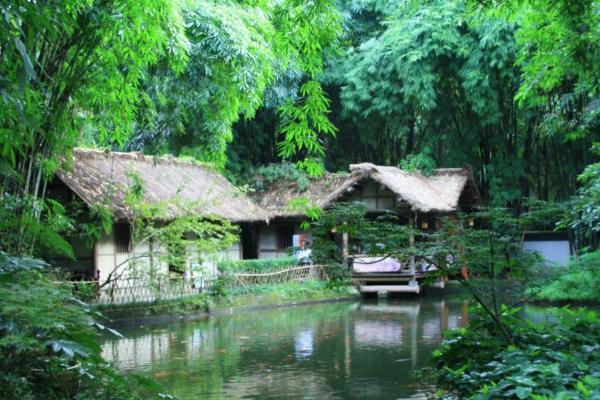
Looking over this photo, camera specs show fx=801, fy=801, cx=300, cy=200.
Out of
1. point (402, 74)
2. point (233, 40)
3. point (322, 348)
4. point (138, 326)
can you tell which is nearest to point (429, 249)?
point (322, 348)

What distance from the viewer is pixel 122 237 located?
19.8 meters

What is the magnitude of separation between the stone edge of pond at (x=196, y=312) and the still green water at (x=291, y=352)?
1.34ft

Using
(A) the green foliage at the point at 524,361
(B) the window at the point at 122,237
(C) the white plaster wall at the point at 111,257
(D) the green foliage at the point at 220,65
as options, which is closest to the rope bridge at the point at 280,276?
(C) the white plaster wall at the point at 111,257

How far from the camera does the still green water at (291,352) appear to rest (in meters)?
9.21

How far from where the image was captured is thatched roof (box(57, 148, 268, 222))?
58.3 ft

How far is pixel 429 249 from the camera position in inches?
293

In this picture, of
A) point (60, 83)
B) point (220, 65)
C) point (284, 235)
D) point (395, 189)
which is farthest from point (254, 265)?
Answer: point (60, 83)

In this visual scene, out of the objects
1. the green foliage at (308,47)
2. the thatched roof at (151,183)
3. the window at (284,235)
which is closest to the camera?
the green foliage at (308,47)

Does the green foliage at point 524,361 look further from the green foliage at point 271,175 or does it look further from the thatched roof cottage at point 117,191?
the green foliage at point 271,175

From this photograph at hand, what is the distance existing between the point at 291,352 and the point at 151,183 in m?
9.98

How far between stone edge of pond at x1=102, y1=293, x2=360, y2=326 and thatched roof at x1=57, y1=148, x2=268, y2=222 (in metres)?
2.23

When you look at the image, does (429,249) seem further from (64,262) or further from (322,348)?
(64,262)

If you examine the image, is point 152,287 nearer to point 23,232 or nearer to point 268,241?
point 268,241

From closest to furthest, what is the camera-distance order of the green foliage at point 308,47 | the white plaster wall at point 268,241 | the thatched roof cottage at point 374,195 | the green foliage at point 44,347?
the green foliage at point 44,347 → the green foliage at point 308,47 → the thatched roof cottage at point 374,195 → the white plaster wall at point 268,241
